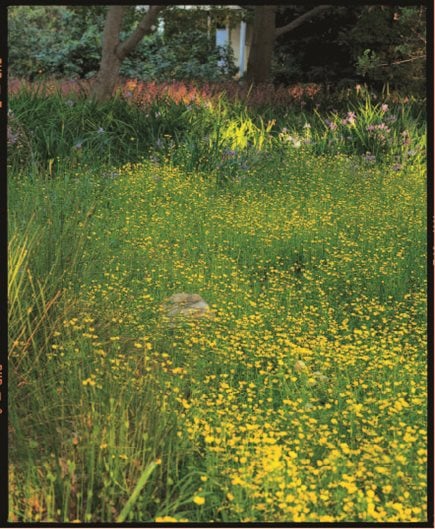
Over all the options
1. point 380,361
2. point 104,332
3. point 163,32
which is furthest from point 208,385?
point 163,32

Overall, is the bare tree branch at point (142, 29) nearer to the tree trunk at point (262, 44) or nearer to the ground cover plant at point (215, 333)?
the ground cover plant at point (215, 333)

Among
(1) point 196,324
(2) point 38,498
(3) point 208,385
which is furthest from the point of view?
(1) point 196,324

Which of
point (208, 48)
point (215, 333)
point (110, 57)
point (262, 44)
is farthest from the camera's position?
point (208, 48)

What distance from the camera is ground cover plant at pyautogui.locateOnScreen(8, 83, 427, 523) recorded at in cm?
329

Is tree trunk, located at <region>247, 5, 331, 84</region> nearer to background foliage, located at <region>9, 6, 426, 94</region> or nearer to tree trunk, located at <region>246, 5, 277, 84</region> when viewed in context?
tree trunk, located at <region>246, 5, 277, 84</region>

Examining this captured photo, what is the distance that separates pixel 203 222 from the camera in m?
7.21

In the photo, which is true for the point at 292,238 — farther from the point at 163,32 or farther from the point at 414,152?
the point at 163,32

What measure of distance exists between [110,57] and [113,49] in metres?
0.17

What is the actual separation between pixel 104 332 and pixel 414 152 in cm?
640

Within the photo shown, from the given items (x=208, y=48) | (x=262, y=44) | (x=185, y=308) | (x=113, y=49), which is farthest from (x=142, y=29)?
(x=208, y=48)

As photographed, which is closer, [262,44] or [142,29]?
[142,29]

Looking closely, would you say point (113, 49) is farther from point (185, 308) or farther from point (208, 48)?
point (208, 48)

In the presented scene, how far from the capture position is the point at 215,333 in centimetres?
486

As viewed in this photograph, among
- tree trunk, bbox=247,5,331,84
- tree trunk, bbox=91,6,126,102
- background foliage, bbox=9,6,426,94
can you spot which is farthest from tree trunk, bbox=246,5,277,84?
tree trunk, bbox=91,6,126,102
